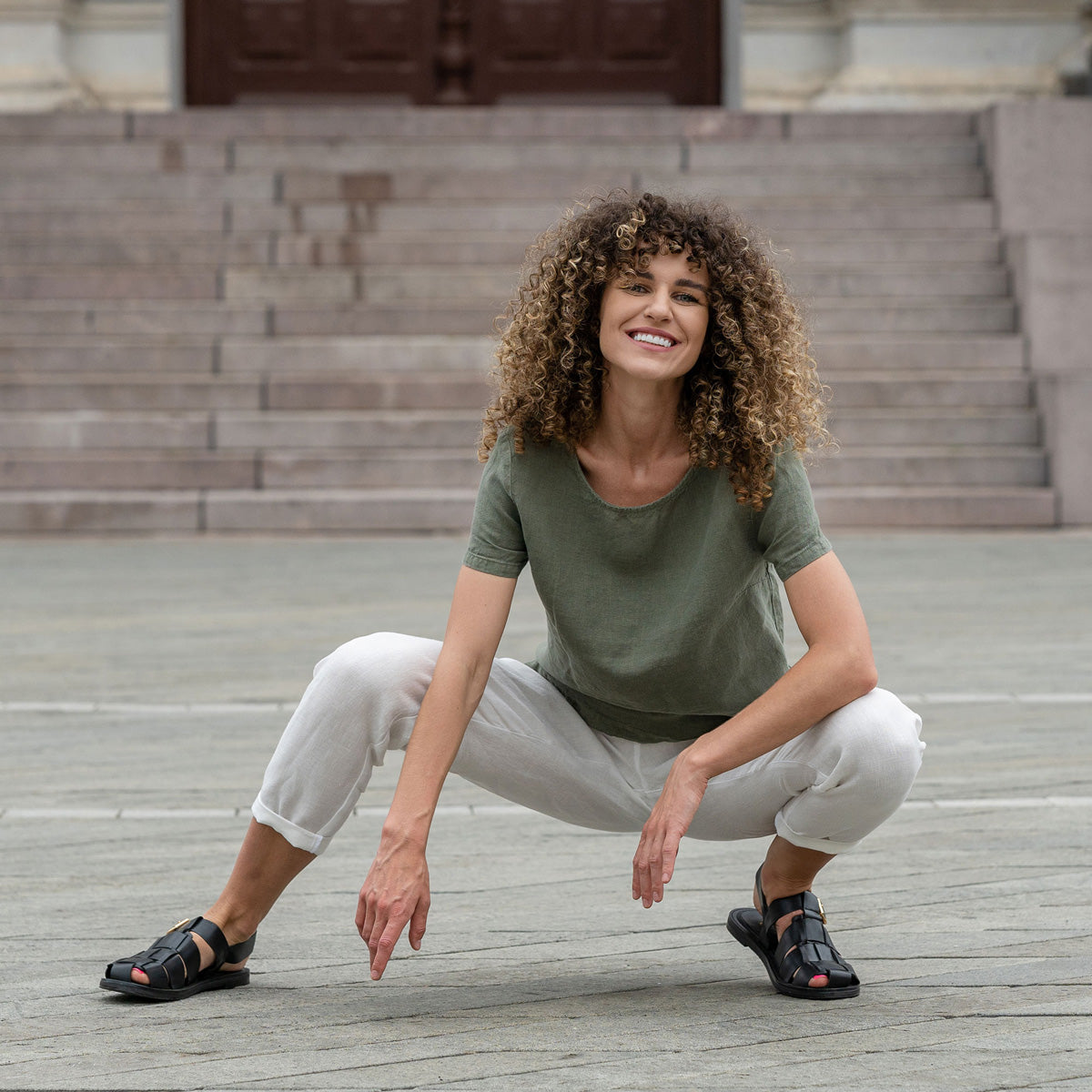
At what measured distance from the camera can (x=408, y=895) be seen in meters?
2.60

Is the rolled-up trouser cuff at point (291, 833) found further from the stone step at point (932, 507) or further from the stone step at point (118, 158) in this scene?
the stone step at point (118, 158)

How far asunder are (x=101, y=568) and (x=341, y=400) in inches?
106

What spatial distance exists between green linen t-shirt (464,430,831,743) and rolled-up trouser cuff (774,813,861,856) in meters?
0.20

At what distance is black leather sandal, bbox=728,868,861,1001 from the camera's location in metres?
2.74

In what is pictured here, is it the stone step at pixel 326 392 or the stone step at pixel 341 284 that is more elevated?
the stone step at pixel 341 284

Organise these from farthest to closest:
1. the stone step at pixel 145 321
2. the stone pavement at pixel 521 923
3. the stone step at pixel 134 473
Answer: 1. the stone step at pixel 145 321
2. the stone step at pixel 134 473
3. the stone pavement at pixel 521 923

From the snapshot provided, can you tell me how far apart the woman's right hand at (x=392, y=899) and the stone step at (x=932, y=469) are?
7926 millimetres

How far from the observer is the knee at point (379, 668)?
2.71 metres

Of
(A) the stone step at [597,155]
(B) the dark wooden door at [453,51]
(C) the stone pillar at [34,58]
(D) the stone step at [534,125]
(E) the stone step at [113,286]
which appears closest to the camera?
(E) the stone step at [113,286]

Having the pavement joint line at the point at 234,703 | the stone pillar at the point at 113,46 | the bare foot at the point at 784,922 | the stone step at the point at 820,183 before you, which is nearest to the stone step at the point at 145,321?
the stone step at the point at 820,183

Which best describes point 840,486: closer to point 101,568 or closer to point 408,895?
point 101,568

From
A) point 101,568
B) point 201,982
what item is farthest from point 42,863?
point 101,568

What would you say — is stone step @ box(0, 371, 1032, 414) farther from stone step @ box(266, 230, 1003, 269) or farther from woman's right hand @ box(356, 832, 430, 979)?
woman's right hand @ box(356, 832, 430, 979)

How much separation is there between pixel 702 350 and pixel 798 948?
0.95m
